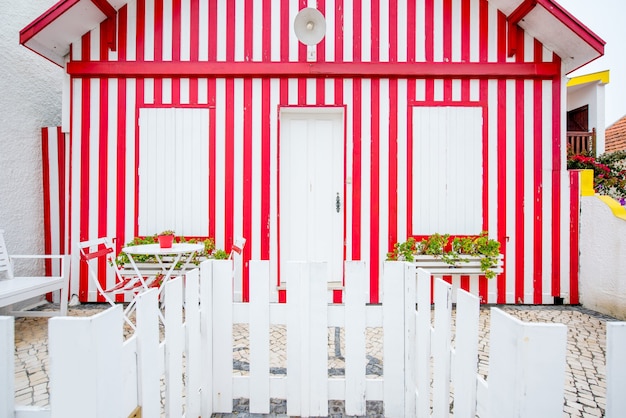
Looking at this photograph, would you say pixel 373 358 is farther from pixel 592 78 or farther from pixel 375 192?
pixel 592 78

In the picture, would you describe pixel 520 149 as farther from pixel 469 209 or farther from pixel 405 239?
pixel 405 239

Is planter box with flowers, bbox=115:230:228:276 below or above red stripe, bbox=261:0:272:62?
below

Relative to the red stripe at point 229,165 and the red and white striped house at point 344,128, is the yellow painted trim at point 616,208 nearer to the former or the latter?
the red and white striped house at point 344,128

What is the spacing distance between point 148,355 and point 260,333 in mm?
712

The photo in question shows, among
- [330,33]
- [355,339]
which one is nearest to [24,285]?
[355,339]

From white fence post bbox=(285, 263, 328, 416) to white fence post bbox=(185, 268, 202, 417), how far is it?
0.53m

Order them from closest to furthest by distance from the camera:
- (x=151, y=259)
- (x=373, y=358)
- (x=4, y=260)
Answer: (x=373, y=358) < (x=4, y=260) < (x=151, y=259)

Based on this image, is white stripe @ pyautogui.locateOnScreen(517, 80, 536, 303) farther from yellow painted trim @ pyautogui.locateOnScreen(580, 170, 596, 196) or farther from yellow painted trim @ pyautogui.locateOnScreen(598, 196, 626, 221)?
yellow painted trim @ pyautogui.locateOnScreen(598, 196, 626, 221)

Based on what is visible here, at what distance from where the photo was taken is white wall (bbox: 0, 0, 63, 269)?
4.45m

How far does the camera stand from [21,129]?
4.66 m

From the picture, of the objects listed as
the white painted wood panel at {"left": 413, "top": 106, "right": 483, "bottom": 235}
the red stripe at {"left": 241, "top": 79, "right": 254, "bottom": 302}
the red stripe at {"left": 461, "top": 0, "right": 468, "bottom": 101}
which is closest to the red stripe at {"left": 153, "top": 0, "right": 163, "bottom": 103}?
the red stripe at {"left": 241, "top": 79, "right": 254, "bottom": 302}

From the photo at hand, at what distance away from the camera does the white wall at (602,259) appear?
13.7ft

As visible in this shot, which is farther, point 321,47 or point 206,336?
point 321,47

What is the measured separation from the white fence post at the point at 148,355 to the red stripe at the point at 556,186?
17.2ft
